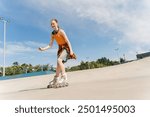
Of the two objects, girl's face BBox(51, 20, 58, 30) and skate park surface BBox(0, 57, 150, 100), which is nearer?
skate park surface BBox(0, 57, 150, 100)

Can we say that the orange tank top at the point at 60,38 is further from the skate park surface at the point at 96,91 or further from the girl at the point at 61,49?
the skate park surface at the point at 96,91

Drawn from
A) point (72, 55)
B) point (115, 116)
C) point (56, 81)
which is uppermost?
point (72, 55)

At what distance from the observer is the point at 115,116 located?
3.55m

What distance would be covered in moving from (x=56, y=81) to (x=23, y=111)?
3.03m

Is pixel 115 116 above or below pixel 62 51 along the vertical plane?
below

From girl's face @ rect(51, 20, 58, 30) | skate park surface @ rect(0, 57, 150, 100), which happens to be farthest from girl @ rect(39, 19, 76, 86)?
skate park surface @ rect(0, 57, 150, 100)

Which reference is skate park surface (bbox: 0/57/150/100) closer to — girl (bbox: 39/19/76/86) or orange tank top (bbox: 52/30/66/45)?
girl (bbox: 39/19/76/86)

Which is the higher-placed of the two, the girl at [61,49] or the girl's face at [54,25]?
the girl's face at [54,25]

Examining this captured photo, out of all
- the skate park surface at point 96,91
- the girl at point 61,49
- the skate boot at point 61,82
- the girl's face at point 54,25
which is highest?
the girl's face at point 54,25

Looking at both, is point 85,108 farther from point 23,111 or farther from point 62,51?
point 62,51

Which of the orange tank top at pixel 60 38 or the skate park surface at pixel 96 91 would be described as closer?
the skate park surface at pixel 96 91

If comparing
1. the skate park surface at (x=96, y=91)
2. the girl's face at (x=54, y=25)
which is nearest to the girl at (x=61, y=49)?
the girl's face at (x=54, y=25)

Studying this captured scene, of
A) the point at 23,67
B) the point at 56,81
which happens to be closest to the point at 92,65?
the point at 23,67

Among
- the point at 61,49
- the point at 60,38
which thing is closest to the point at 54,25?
the point at 60,38
